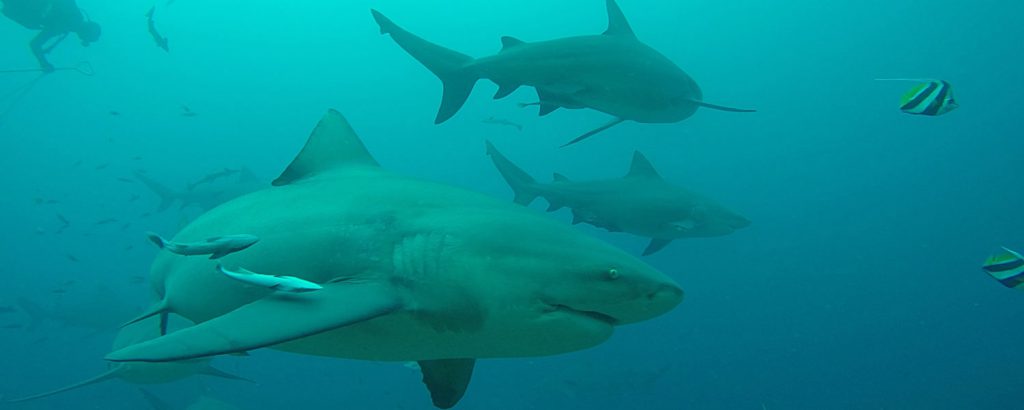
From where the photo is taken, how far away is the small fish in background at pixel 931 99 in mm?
5570

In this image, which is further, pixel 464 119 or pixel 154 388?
pixel 464 119

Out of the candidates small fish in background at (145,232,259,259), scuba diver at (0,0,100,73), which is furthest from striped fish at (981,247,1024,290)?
scuba diver at (0,0,100,73)

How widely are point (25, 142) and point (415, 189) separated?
62.9 meters

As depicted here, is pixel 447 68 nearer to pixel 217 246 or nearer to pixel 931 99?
pixel 217 246

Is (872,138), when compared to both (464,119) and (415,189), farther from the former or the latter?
(415,189)

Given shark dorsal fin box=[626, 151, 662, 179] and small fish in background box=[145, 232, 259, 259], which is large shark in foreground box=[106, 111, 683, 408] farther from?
shark dorsal fin box=[626, 151, 662, 179]

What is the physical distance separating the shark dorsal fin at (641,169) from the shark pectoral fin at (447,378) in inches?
230

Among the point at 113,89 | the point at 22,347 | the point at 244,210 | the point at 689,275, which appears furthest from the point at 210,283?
the point at 113,89

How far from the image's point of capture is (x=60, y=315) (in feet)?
58.2

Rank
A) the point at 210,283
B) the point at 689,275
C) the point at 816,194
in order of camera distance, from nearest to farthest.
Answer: the point at 210,283
the point at 689,275
the point at 816,194

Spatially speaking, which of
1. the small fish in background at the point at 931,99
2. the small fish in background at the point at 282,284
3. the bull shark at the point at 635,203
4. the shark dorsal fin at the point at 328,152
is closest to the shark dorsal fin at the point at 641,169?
the bull shark at the point at 635,203

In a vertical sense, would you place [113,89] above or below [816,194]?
below

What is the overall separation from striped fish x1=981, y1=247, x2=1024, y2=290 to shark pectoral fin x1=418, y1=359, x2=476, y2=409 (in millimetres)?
4812

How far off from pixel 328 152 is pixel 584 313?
2276 millimetres
